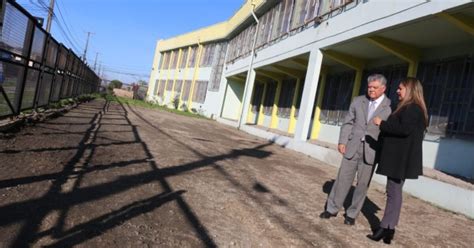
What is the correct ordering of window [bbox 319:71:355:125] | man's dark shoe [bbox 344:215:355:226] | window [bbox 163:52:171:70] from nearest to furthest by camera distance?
man's dark shoe [bbox 344:215:355:226], window [bbox 319:71:355:125], window [bbox 163:52:171:70]

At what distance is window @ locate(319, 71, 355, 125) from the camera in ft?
53.8

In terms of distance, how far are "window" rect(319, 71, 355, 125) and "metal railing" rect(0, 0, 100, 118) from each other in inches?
362

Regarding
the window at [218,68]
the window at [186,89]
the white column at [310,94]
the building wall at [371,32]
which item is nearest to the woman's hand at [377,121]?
the building wall at [371,32]

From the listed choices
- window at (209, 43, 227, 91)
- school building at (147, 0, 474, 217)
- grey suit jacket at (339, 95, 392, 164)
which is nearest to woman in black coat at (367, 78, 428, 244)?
grey suit jacket at (339, 95, 392, 164)

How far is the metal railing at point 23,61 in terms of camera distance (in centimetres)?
775

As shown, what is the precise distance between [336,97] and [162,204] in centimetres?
1312

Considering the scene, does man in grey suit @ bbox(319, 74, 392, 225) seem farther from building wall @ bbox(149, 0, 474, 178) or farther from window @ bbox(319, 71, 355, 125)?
window @ bbox(319, 71, 355, 125)

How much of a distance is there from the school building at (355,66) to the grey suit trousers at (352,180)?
8.70ft

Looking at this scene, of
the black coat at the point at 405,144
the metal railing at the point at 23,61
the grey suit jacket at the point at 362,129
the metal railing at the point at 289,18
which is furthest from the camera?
the metal railing at the point at 289,18

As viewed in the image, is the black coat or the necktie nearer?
the black coat

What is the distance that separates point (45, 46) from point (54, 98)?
3.63m

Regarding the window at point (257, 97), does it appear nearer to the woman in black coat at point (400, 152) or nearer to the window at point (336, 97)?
the window at point (336, 97)

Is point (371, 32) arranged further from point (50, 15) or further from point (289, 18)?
point (50, 15)

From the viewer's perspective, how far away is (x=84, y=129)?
10.4m
